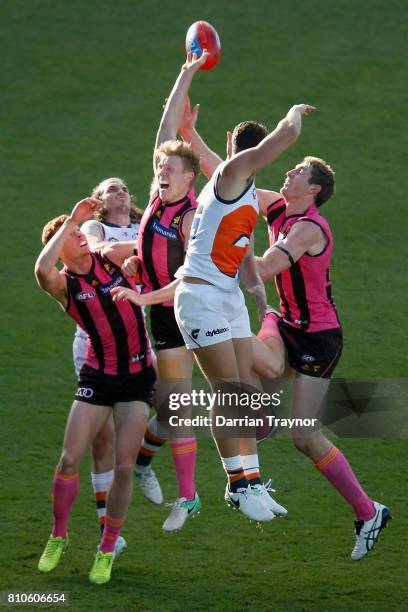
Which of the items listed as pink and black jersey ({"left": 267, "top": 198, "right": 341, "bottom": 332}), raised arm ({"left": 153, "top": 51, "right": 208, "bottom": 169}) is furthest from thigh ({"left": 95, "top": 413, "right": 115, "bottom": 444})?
raised arm ({"left": 153, "top": 51, "right": 208, "bottom": 169})

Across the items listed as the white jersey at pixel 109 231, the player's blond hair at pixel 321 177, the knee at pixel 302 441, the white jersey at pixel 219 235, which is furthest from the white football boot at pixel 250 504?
the white jersey at pixel 109 231

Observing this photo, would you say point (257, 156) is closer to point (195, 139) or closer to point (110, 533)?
point (195, 139)

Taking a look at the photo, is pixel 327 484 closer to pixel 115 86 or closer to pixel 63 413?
pixel 63 413

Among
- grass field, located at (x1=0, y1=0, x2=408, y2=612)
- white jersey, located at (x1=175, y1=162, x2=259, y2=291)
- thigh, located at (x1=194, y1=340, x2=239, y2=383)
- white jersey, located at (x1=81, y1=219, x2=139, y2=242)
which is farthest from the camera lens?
white jersey, located at (x1=81, y1=219, x2=139, y2=242)

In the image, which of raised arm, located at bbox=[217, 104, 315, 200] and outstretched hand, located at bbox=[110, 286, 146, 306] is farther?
outstretched hand, located at bbox=[110, 286, 146, 306]

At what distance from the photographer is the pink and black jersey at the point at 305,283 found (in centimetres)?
827

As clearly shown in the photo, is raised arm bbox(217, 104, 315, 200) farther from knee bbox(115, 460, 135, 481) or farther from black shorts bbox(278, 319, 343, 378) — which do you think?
knee bbox(115, 460, 135, 481)

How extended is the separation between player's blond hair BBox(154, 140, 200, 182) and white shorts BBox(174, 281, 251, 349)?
0.90 metres

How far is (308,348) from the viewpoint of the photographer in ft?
27.5

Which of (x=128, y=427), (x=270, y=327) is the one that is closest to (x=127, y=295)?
(x=128, y=427)

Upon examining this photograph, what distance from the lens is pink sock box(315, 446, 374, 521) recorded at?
8.32 m

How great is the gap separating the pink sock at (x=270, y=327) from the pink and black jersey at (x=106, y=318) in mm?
833

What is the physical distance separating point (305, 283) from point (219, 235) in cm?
123

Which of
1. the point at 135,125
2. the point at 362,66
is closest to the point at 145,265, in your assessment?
the point at 135,125
